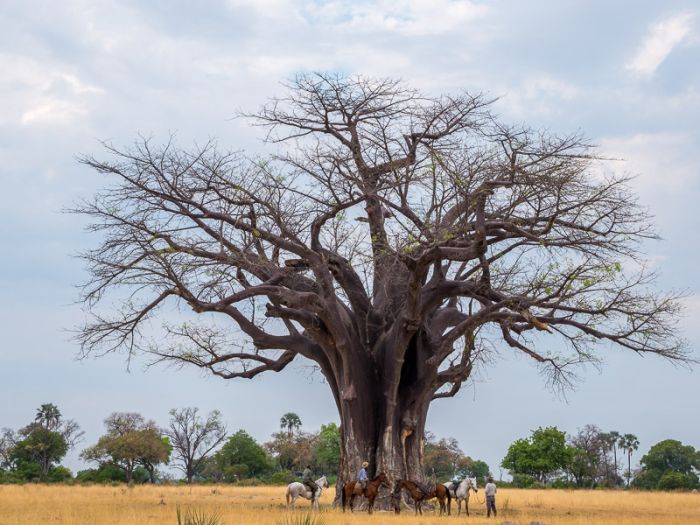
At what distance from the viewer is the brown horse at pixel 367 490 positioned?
17.9 meters

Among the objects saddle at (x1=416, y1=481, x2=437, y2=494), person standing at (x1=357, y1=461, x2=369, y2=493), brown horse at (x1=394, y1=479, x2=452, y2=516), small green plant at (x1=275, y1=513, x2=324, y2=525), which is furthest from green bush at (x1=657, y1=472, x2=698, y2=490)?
small green plant at (x1=275, y1=513, x2=324, y2=525)

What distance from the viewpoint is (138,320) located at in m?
20.7

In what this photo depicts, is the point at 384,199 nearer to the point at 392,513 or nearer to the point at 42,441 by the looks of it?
the point at 392,513

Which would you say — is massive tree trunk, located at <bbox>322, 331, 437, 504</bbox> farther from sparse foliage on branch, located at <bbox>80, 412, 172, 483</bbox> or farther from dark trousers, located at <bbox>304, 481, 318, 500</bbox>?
sparse foliage on branch, located at <bbox>80, 412, 172, 483</bbox>

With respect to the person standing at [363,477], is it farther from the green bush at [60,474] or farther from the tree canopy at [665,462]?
the tree canopy at [665,462]

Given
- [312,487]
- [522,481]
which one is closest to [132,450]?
[522,481]

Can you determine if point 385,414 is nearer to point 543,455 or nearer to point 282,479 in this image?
point 282,479

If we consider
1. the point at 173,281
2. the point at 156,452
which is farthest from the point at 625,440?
the point at 173,281

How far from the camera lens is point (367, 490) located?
17984 mm

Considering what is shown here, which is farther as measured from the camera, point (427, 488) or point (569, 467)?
point (569, 467)

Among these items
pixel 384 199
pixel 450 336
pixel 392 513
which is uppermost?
pixel 384 199

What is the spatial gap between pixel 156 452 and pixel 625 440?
3680 cm

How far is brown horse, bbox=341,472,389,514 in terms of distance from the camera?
58.7 ft

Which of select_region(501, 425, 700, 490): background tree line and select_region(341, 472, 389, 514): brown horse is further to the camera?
select_region(501, 425, 700, 490): background tree line
